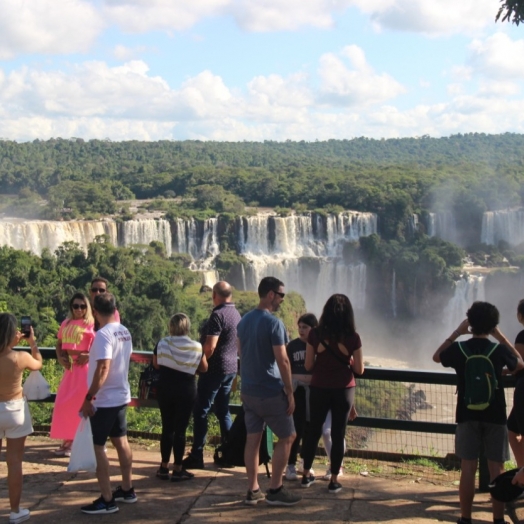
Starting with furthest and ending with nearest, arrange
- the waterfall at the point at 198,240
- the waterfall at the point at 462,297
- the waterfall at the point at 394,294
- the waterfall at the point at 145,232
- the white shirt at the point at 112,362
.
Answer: the waterfall at the point at 394,294 < the waterfall at the point at 198,240 < the waterfall at the point at 462,297 < the waterfall at the point at 145,232 < the white shirt at the point at 112,362

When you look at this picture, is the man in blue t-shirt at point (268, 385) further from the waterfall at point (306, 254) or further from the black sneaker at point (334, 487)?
the waterfall at point (306, 254)

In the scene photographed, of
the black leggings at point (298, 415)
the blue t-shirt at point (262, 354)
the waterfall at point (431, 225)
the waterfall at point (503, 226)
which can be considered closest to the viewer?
the blue t-shirt at point (262, 354)

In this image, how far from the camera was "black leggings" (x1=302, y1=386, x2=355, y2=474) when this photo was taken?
490cm

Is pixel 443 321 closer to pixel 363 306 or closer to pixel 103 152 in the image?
pixel 363 306

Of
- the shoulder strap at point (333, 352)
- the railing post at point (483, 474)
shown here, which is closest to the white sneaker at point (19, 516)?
the shoulder strap at point (333, 352)

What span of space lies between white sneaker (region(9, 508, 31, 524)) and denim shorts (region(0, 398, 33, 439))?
43 centimetres

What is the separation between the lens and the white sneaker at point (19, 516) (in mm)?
4445

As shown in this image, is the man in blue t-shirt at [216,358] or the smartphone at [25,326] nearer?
the smartphone at [25,326]

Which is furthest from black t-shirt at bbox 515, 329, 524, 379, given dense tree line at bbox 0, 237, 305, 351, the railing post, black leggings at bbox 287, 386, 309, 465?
dense tree line at bbox 0, 237, 305, 351

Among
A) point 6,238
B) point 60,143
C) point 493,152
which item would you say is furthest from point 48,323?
point 493,152

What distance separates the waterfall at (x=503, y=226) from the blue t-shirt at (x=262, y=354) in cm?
5653

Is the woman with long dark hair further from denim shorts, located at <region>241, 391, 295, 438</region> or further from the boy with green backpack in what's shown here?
the boy with green backpack

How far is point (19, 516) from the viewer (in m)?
4.46

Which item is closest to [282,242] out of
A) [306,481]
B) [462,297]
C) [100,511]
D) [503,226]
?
[462,297]
